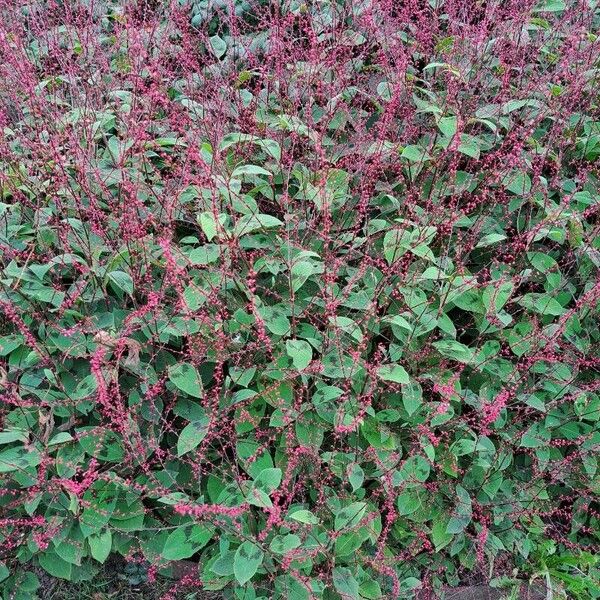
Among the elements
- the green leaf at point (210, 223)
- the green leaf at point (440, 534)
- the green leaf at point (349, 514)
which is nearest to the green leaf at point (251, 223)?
the green leaf at point (210, 223)

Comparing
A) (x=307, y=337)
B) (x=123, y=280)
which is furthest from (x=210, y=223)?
(x=307, y=337)

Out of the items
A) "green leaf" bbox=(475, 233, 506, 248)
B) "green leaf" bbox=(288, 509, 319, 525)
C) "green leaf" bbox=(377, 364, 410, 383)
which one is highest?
"green leaf" bbox=(475, 233, 506, 248)

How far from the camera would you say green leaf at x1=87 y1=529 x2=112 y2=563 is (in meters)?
1.98

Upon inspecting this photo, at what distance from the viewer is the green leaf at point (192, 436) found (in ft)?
6.51

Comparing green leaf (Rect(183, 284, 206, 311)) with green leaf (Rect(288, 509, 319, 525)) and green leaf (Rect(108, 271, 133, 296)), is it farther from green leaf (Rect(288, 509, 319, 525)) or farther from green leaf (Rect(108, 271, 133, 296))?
green leaf (Rect(288, 509, 319, 525))

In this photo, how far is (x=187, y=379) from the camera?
201 centimetres

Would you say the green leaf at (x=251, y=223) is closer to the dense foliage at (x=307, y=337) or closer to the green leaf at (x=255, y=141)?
the dense foliage at (x=307, y=337)

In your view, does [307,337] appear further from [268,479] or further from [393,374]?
[268,479]

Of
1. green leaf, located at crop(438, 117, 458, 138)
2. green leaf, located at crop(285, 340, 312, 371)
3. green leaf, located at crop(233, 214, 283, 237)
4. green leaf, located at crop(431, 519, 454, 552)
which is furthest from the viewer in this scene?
green leaf, located at crop(438, 117, 458, 138)

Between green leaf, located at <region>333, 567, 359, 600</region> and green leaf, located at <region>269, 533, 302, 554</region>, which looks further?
green leaf, located at <region>333, 567, 359, 600</region>

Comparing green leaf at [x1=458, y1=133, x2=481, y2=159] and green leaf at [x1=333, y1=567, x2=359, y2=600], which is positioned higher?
green leaf at [x1=458, y1=133, x2=481, y2=159]

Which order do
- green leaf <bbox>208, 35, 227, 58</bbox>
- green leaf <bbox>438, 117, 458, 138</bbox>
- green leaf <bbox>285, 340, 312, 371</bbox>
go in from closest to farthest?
green leaf <bbox>285, 340, 312, 371</bbox> < green leaf <bbox>438, 117, 458, 138</bbox> < green leaf <bbox>208, 35, 227, 58</bbox>

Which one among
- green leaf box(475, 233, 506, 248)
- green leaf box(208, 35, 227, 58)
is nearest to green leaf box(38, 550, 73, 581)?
green leaf box(475, 233, 506, 248)

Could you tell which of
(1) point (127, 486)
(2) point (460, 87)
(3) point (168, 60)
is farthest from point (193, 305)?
(3) point (168, 60)
